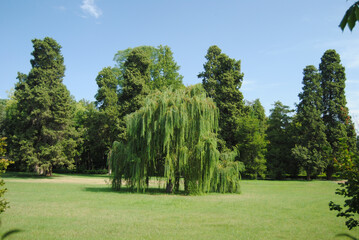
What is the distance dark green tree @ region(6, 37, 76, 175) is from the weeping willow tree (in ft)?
59.9

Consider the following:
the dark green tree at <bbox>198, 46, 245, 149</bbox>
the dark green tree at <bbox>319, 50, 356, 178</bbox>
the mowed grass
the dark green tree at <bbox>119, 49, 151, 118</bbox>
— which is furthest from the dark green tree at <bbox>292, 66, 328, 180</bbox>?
the mowed grass

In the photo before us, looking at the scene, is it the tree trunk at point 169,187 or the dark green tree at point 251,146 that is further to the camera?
the dark green tree at point 251,146

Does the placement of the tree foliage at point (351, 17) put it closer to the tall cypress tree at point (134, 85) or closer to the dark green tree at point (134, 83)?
the tall cypress tree at point (134, 85)

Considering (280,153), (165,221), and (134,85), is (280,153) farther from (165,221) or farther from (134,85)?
(165,221)

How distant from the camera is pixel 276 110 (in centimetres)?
4869

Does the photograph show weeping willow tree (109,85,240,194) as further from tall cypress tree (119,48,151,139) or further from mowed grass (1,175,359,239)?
tall cypress tree (119,48,151,139)

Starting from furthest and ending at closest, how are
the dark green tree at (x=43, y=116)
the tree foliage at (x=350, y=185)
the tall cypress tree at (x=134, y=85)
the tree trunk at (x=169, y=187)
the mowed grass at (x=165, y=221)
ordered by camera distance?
the tall cypress tree at (x=134, y=85) → the dark green tree at (x=43, y=116) → the tree trunk at (x=169, y=187) → the mowed grass at (x=165, y=221) → the tree foliage at (x=350, y=185)

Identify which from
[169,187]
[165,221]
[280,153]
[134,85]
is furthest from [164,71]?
[165,221]

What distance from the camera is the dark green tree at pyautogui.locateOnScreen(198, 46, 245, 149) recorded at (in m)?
38.9

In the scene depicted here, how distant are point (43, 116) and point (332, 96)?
127 feet

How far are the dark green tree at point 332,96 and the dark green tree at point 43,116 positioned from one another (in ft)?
112

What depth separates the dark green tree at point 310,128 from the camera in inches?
1459

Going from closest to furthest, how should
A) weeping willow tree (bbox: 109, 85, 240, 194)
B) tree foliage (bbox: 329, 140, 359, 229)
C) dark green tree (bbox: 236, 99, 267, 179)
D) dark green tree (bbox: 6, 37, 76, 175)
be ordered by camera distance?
tree foliage (bbox: 329, 140, 359, 229), weeping willow tree (bbox: 109, 85, 240, 194), dark green tree (bbox: 6, 37, 76, 175), dark green tree (bbox: 236, 99, 267, 179)

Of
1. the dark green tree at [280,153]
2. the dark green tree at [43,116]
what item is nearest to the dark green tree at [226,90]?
the dark green tree at [280,153]
